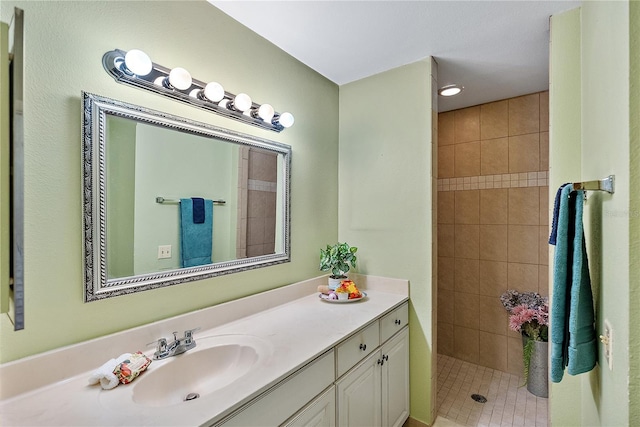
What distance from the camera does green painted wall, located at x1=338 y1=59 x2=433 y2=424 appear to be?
1.87m

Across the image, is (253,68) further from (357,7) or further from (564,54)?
(564,54)

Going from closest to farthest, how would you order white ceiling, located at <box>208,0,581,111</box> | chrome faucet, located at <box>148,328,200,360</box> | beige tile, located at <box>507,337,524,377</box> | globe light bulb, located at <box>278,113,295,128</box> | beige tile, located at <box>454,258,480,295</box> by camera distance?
1. chrome faucet, located at <box>148,328,200,360</box>
2. white ceiling, located at <box>208,0,581,111</box>
3. globe light bulb, located at <box>278,113,295,128</box>
4. beige tile, located at <box>507,337,524,377</box>
5. beige tile, located at <box>454,258,480,295</box>

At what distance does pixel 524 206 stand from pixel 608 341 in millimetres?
1878

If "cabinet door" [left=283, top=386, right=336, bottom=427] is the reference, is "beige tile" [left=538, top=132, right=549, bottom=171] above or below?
above

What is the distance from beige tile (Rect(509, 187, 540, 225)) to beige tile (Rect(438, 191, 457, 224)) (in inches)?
18.1

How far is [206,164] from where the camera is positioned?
142cm

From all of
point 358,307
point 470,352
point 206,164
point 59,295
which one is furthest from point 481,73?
point 59,295

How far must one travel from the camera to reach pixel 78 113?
1.01m

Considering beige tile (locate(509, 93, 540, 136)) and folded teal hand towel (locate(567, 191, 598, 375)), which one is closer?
folded teal hand towel (locate(567, 191, 598, 375))

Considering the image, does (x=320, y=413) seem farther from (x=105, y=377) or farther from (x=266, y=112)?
(x=266, y=112)

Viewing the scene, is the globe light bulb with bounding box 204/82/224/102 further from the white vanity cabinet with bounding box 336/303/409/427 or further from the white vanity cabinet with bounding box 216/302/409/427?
the white vanity cabinet with bounding box 336/303/409/427

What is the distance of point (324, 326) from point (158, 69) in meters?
1.31

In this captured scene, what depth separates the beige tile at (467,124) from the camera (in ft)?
8.68

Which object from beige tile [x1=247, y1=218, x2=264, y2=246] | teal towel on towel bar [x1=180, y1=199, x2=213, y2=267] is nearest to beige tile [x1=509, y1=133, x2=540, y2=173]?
beige tile [x1=247, y1=218, x2=264, y2=246]
